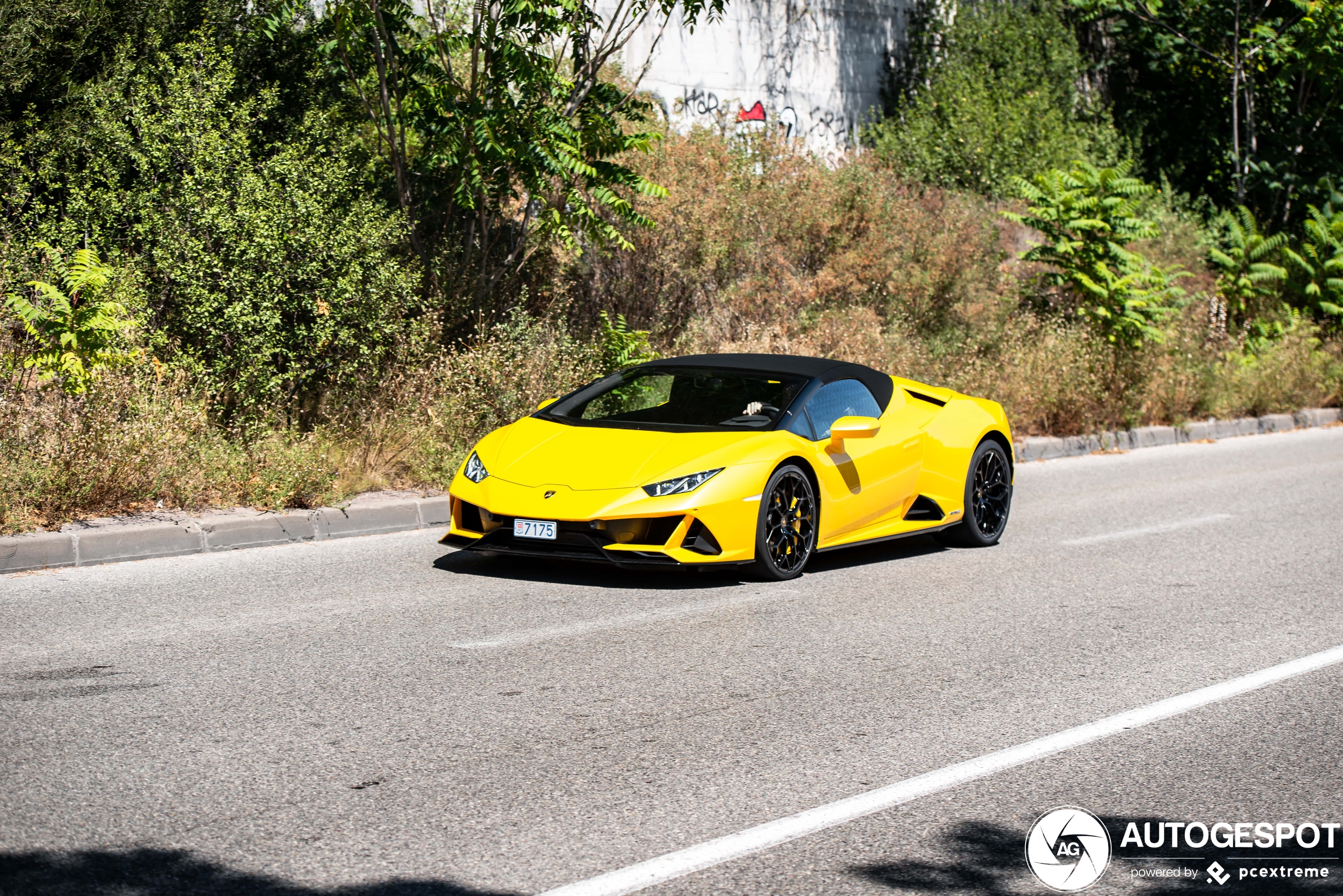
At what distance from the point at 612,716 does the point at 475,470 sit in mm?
3228

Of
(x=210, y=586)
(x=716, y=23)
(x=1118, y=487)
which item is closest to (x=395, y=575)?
(x=210, y=586)

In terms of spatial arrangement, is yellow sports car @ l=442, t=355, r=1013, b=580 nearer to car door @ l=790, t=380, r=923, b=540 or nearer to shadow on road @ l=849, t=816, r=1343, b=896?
car door @ l=790, t=380, r=923, b=540

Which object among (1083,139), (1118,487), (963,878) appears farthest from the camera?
(1083,139)

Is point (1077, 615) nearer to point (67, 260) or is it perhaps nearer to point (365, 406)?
point (365, 406)

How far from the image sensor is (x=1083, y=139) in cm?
2483

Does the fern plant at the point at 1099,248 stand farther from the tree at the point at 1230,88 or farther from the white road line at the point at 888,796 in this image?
the white road line at the point at 888,796

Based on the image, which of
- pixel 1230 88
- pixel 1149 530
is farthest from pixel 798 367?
pixel 1230 88

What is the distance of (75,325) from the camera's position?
9352mm

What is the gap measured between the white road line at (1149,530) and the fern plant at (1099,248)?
6.55 metres

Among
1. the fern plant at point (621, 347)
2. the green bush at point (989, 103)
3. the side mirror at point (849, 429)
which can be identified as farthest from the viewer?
the green bush at point (989, 103)

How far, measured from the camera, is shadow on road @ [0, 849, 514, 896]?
3.54 meters

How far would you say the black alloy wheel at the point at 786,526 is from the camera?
26.1 feet

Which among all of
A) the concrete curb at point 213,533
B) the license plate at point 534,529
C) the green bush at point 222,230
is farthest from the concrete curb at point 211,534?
the license plate at point 534,529

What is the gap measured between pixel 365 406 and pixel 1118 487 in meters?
7.03
